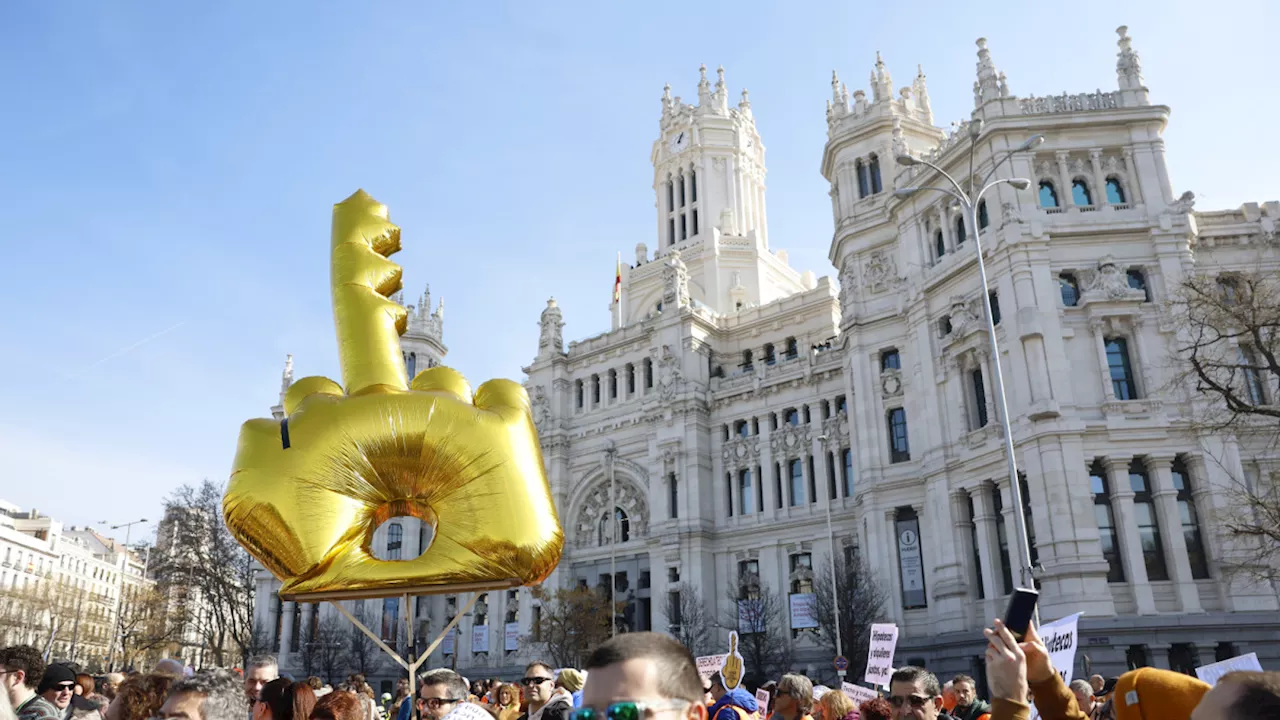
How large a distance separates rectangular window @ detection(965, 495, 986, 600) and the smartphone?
33.1m

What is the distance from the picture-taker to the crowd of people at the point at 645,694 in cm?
281

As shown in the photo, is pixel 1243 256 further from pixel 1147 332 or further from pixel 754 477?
pixel 754 477

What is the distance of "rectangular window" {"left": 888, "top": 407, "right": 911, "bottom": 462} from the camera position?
132 feet

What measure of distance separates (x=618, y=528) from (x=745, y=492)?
28.4ft

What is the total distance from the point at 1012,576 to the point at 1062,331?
29.7 ft

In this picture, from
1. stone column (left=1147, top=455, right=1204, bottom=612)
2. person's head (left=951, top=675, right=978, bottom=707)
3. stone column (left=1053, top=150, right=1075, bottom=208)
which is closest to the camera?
person's head (left=951, top=675, right=978, bottom=707)

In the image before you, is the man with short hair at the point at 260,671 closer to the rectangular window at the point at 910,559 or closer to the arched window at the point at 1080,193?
the rectangular window at the point at 910,559

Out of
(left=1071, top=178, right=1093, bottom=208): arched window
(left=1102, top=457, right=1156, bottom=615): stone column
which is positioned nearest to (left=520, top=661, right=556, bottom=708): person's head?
(left=1102, top=457, right=1156, bottom=615): stone column

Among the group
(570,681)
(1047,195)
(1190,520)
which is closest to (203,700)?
(570,681)

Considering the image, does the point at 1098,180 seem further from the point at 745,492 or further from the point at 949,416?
the point at 745,492

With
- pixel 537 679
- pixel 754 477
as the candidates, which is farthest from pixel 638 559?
pixel 537 679

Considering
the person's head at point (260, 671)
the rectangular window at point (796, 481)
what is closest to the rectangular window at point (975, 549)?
the rectangular window at point (796, 481)

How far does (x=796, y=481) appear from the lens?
50.2 meters

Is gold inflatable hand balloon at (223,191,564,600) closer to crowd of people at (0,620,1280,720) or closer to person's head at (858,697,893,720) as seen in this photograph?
crowd of people at (0,620,1280,720)
